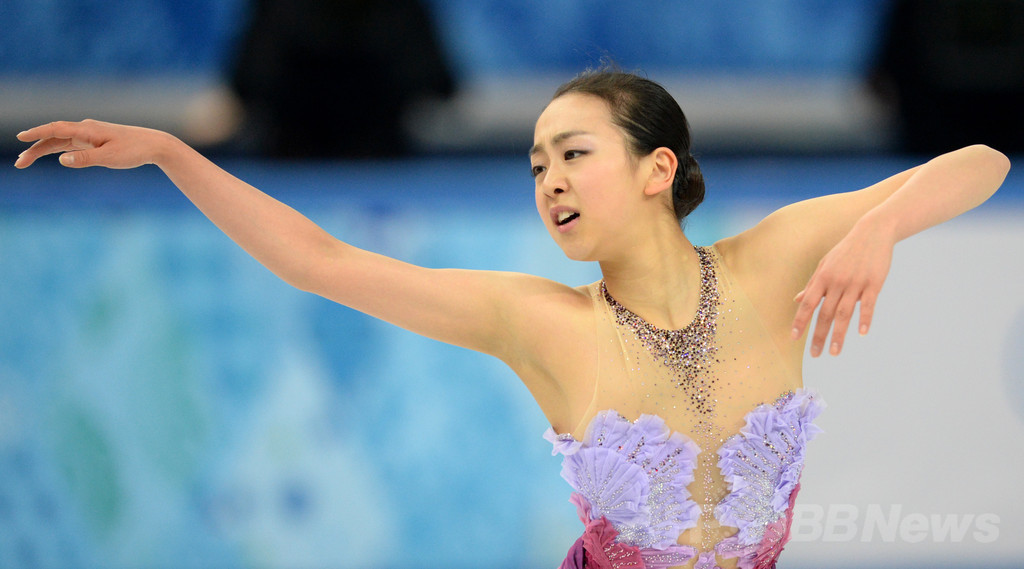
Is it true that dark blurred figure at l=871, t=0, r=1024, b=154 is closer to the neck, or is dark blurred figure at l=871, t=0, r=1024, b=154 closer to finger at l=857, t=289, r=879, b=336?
the neck

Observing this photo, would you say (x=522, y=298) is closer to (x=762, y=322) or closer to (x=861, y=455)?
(x=762, y=322)

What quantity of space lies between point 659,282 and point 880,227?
1.34 ft

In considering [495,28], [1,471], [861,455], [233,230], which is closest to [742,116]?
[495,28]

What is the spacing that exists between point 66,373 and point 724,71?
2038 mm

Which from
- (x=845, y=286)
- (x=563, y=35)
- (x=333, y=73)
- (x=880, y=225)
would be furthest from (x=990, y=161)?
(x=333, y=73)

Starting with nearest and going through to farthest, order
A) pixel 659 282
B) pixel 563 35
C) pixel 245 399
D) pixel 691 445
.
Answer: pixel 691 445 < pixel 659 282 < pixel 245 399 < pixel 563 35

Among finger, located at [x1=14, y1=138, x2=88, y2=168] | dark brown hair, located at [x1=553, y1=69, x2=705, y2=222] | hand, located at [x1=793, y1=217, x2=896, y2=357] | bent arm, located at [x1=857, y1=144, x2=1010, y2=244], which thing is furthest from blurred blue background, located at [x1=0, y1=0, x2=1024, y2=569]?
hand, located at [x1=793, y1=217, x2=896, y2=357]

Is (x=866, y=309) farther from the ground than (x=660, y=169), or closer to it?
closer to it

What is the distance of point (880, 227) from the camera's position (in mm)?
1563

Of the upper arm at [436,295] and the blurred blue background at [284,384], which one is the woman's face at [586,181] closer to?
the upper arm at [436,295]

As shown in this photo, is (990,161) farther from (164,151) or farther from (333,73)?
(333,73)

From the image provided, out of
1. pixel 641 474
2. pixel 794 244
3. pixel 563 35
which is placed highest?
pixel 563 35

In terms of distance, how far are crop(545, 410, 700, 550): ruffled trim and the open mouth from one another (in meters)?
0.35

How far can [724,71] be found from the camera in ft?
9.43
